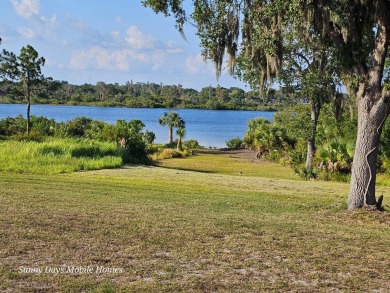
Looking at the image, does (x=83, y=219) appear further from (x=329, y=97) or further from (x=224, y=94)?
(x=224, y=94)

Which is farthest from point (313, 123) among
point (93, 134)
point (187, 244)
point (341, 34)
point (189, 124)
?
point (189, 124)

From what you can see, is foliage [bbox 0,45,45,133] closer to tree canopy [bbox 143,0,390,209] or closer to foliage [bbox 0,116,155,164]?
foliage [bbox 0,116,155,164]

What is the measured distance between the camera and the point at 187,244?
690 cm

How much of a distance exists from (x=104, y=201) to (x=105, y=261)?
5.26m

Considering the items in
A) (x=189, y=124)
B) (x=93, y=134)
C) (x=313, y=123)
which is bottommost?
(x=189, y=124)

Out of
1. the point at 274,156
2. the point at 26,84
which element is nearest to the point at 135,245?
the point at 274,156

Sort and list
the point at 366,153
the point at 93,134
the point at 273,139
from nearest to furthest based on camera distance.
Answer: the point at 366,153 < the point at 93,134 < the point at 273,139

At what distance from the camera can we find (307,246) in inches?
282

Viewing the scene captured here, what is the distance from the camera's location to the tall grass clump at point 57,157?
67.3 ft

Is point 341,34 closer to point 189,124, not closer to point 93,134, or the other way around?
point 93,134

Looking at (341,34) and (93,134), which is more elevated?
(341,34)

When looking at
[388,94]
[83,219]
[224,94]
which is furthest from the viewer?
[224,94]

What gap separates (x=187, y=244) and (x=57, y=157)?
17.7 m

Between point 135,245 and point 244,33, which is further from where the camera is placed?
point 244,33
